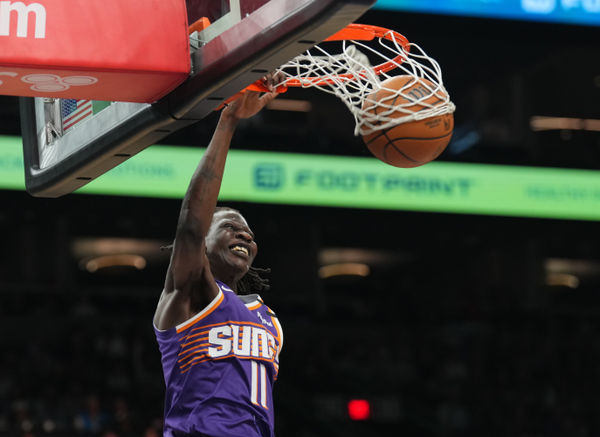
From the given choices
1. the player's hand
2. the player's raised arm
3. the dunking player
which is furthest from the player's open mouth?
the player's hand

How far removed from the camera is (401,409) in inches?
646

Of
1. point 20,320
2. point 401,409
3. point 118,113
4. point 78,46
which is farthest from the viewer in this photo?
point 20,320

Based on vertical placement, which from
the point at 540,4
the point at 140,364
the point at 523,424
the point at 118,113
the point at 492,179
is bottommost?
the point at 523,424

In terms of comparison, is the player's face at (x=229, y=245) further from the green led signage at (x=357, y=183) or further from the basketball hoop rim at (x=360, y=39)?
the green led signage at (x=357, y=183)

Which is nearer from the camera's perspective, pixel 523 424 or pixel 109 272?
pixel 523 424

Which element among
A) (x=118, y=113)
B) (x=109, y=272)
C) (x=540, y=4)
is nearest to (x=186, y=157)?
(x=540, y=4)

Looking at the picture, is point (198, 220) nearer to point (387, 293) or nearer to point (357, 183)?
point (357, 183)

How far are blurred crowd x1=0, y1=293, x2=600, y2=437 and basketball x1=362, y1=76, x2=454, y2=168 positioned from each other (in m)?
9.56

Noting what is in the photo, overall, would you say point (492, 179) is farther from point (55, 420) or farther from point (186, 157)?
point (55, 420)

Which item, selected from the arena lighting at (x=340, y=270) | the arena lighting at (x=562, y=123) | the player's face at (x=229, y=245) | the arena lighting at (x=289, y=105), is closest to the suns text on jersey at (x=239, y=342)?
the player's face at (x=229, y=245)

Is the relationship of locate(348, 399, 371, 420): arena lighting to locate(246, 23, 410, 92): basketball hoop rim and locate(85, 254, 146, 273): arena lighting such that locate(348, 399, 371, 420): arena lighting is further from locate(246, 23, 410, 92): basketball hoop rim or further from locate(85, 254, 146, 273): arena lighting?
locate(246, 23, 410, 92): basketball hoop rim

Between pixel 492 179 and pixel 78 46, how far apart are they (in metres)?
12.3

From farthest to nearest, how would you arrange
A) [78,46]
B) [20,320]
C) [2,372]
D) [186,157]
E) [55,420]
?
[20,320]
[2,372]
[186,157]
[55,420]
[78,46]

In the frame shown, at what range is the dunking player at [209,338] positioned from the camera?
403 cm
